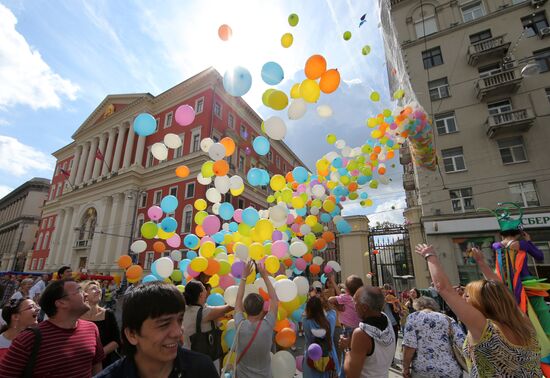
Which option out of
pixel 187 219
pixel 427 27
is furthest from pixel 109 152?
pixel 427 27

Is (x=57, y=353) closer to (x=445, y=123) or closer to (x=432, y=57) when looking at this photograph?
(x=445, y=123)

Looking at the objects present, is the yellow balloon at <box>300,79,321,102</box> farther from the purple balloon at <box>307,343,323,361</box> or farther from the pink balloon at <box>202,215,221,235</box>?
the purple balloon at <box>307,343,323,361</box>

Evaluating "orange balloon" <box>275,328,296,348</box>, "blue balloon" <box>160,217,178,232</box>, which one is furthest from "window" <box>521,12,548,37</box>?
"blue balloon" <box>160,217,178,232</box>

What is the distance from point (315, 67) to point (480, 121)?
1441cm

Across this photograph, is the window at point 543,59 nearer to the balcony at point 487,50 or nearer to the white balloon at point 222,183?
the balcony at point 487,50

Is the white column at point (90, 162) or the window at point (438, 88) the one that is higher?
the white column at point (90, 162)

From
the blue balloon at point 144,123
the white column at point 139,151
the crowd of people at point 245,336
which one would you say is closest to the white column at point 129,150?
the white column at point 139,151

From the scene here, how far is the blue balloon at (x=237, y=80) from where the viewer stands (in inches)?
162

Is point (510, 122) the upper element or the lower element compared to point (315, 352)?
upper

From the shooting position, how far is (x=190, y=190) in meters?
22.0

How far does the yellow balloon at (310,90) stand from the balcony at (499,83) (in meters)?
14.2

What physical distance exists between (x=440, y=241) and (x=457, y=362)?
12.2m

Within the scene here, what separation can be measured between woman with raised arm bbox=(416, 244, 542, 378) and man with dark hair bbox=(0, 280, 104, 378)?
2870mm

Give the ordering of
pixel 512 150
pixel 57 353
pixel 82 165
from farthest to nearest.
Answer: pixel 82 165
pixel 512 150
pixel 57 353
